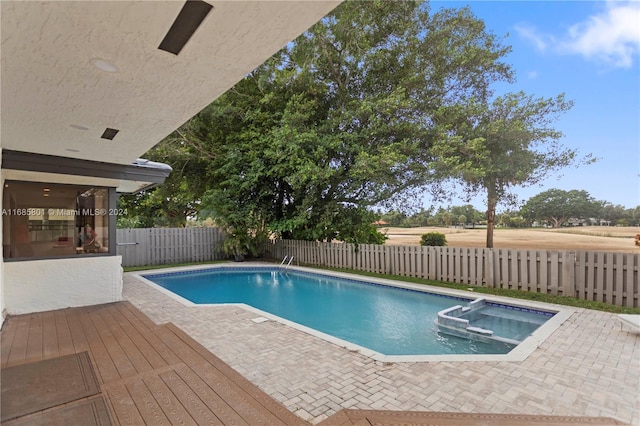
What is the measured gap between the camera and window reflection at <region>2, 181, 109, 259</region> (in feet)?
16.8

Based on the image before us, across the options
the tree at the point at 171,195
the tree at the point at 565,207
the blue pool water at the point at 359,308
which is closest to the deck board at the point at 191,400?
the blue pool water at the point at 359,308

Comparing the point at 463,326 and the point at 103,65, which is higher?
the point at 103,65

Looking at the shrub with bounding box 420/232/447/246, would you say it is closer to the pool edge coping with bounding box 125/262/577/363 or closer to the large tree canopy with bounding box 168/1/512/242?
the large tree canopy with bounding box 168/1/512/242

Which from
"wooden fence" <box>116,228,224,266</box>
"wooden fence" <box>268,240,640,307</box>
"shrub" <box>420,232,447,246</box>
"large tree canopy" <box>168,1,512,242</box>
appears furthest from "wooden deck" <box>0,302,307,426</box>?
"shrub" <box>420,232,447,246</box>

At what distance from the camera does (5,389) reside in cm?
274

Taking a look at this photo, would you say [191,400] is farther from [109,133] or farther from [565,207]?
[565,207]

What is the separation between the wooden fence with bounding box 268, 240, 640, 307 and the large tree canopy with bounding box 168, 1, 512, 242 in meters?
2.34

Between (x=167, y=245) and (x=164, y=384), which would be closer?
(x=164, y=384)

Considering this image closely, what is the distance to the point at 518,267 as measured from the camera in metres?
7.13

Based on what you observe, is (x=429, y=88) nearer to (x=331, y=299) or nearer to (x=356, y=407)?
(x=331, y=299)

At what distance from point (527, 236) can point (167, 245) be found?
14652 millimetres

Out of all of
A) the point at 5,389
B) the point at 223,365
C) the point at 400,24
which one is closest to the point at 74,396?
the point at 5,389

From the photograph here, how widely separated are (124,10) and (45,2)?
343 mm

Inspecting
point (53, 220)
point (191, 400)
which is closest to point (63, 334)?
point (53, 220)
